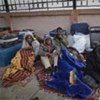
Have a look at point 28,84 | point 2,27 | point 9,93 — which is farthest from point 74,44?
point 2,27

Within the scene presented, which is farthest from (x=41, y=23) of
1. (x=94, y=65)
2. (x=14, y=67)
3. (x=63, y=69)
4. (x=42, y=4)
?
(x=94, y=65)

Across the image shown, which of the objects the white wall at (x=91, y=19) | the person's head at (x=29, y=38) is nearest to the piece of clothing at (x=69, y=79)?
the person's head at (x=29, y=38)

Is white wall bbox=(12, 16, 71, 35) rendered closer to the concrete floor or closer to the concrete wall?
the concrete wall

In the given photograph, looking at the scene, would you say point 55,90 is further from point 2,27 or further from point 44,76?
point 2,27

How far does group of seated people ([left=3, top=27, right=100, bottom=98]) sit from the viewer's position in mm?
3021

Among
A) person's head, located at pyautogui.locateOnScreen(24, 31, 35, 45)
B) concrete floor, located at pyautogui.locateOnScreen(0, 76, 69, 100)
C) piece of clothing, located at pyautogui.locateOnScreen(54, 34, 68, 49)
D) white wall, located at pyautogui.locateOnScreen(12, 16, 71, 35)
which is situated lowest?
concrete floor, located at pyautogui.locateOnScreen(0, 76, 69, 100)

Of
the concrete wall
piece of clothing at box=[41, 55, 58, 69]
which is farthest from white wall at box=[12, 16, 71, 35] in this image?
piece of clothing at box=[41, 55, 58, 69]

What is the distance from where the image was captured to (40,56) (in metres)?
3.99

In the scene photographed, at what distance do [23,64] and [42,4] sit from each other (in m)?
1.64

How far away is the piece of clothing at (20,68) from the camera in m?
3.49

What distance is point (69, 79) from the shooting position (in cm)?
305

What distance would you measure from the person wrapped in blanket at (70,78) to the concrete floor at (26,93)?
0.15m

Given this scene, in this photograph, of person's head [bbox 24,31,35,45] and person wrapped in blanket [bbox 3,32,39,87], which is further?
person's head [bbox 24,31,35,45]

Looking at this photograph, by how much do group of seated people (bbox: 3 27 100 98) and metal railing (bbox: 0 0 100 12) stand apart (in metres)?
0.68
